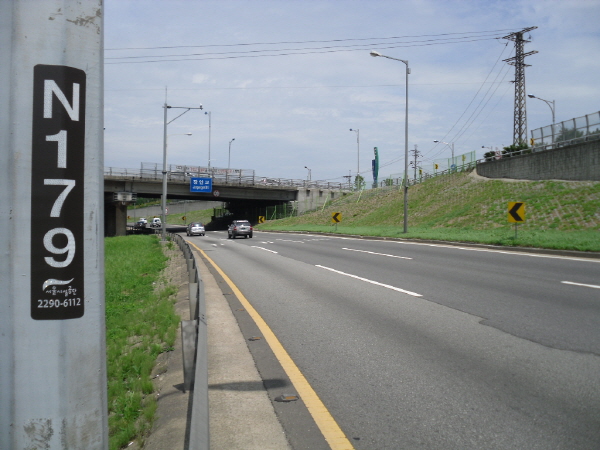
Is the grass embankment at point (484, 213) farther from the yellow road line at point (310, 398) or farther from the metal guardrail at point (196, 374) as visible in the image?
the metal guardrail at point (196, 374)

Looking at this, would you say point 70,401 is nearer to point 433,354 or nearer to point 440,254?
point 433,354

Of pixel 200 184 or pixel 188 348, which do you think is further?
pixel 200 184

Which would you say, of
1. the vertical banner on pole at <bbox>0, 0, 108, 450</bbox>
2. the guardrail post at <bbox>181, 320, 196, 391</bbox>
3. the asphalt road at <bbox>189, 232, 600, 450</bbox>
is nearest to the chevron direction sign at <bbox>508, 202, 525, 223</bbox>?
the asphalt road at <bbox>189, 232, 600, 450</bbox>

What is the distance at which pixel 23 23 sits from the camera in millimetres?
2461

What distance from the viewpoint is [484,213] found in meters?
35.3

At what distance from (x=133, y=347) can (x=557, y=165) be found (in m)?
34.1

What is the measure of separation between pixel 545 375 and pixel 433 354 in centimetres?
128

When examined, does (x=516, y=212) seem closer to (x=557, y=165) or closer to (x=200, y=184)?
(x=557, y=165)

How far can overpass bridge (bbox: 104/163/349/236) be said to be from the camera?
57.4 m

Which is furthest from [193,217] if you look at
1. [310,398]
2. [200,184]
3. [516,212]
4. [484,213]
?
[310,398]

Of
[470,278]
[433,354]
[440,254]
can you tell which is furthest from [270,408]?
[440,254]

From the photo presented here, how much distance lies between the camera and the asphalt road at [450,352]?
4.15 metres

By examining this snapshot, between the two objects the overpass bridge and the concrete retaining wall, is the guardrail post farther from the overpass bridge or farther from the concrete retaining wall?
the overpass bridge

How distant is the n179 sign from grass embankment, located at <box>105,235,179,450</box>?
2155 millimetres
